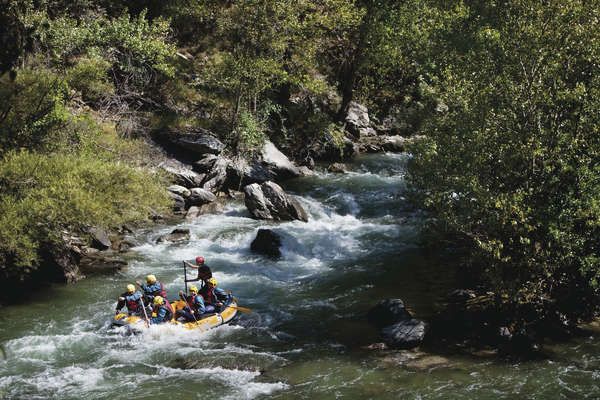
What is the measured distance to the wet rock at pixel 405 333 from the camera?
1484 centimetres

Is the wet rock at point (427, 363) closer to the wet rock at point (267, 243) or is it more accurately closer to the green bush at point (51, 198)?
the wet rock at point (267, 243)

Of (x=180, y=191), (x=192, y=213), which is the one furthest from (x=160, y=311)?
(x=180, y=191)

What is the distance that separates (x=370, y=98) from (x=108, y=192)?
26.5m

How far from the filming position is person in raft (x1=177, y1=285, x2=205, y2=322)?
54.2 feet

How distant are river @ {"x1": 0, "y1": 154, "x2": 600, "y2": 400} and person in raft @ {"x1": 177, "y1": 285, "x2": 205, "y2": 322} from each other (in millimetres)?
526

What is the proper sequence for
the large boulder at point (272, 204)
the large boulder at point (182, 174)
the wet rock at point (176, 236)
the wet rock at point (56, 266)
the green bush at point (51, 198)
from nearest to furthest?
the green bush at point (51, 198), the wet rock at point (56, 266), the wet rock at point (176, 236), the large boulder at point (272, 204), the large boulder at point (182, 174)

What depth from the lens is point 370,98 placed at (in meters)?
41.1

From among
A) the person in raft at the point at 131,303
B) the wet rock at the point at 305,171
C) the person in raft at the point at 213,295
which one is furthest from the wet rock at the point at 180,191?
the person in raft at the point at 131,303

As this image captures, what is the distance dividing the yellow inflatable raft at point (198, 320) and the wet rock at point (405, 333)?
14.8 ft

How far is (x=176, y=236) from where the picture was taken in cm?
2312

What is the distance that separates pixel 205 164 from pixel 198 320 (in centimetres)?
1356

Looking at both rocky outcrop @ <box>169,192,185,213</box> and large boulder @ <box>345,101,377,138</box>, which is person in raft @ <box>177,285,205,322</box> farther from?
large boulder @ <box>345,101,377,138</box>

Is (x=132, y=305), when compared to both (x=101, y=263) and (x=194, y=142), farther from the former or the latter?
(x=194, y=142)

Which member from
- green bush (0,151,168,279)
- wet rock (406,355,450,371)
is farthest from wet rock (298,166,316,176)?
wet rock (406,355,450,371)
